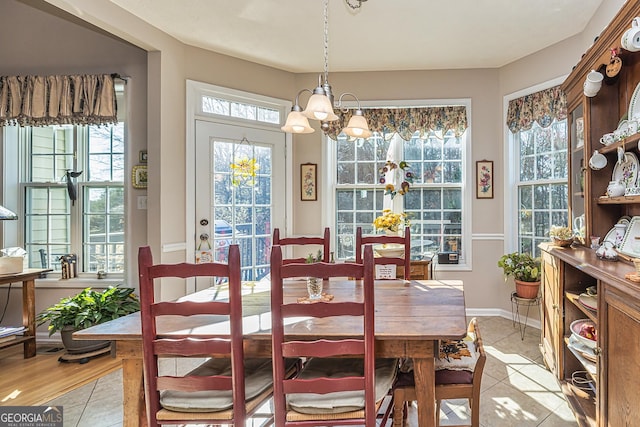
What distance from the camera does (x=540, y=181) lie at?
367cm

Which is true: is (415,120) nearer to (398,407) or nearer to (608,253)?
(608,253)

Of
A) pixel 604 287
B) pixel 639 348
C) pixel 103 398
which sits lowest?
pixel 103 398

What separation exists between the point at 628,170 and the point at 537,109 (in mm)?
1771

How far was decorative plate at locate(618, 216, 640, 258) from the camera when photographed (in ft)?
6.14

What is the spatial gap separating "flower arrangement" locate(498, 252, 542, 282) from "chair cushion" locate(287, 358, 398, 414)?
2.36 metres

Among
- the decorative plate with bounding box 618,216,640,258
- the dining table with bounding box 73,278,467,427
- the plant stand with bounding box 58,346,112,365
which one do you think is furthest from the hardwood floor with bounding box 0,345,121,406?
the decorative plate with bounding box 618,216,640,258

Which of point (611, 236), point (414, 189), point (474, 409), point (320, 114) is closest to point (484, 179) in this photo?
point (414, 189)

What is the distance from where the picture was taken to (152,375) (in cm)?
143

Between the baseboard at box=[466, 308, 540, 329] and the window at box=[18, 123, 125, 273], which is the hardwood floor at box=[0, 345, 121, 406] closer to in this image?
the window at box=[18, 123, 125, 273]

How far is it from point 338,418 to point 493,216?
10.9ft

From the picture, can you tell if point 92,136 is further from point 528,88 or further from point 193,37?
point 528,88

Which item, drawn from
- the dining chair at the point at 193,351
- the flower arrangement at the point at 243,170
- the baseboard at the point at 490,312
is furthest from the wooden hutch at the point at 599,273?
the flower arrangement at the point at 243,170

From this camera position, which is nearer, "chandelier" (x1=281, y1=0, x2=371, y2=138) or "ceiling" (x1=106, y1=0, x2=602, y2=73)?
"chandelier" (x1=281, y1=0, x2=371, y2=138)

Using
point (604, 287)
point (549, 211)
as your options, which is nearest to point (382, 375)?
point (604, 287)
